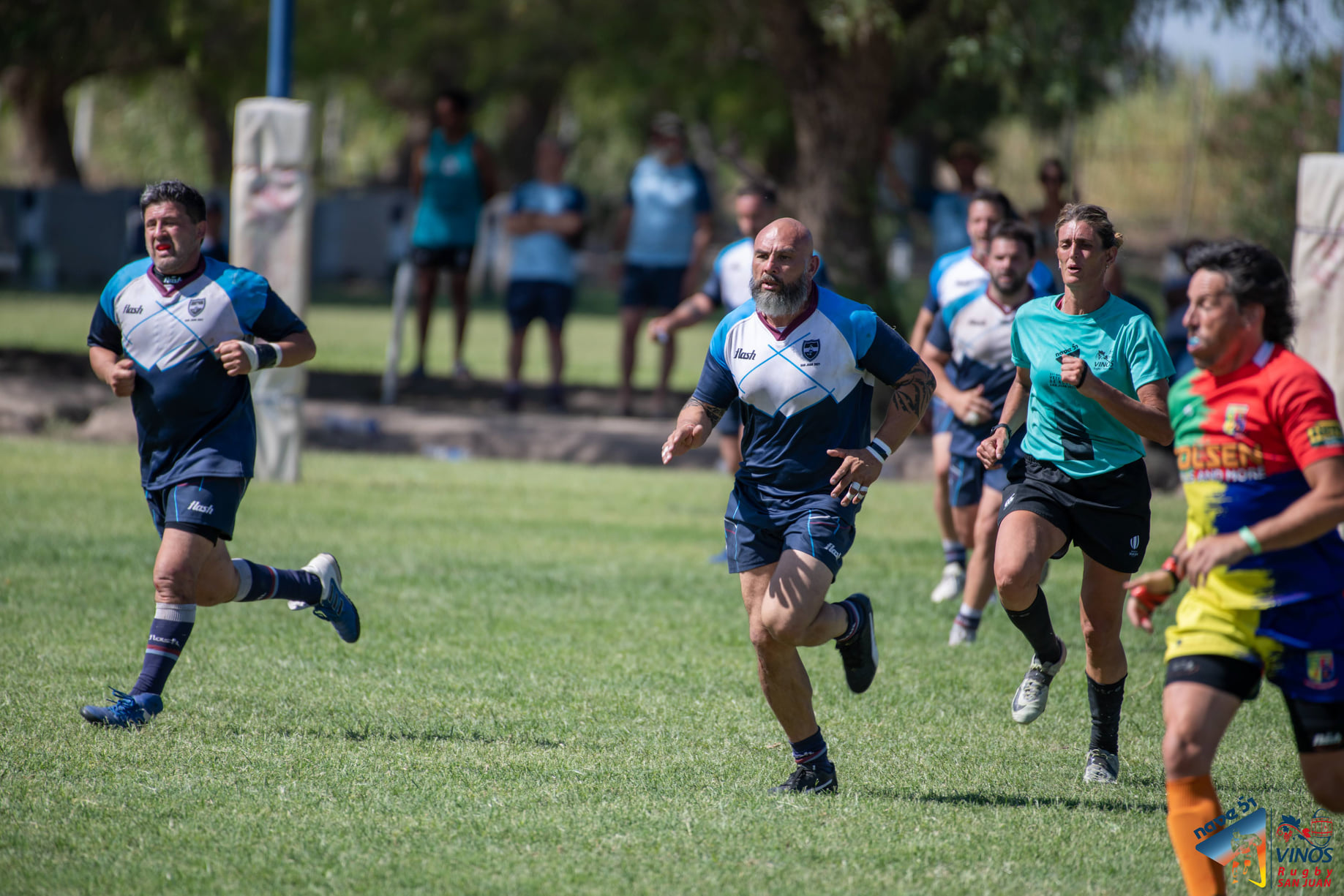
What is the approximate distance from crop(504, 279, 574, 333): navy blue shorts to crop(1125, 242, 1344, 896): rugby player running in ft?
35.6

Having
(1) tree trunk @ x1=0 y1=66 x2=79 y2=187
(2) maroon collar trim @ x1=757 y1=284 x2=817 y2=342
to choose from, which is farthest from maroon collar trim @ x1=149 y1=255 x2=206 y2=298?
(1) tree trunk @ x1=0 y1=66 x2=79 y2=187

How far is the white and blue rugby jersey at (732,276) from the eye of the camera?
998 centimetres

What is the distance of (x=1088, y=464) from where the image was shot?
18.3ft

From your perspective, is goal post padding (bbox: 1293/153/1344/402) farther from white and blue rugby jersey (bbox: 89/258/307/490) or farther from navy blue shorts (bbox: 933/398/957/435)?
white and blue rugby jersey (bbox: 89/258/307/490)

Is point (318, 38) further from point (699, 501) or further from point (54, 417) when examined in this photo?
point (699, 501)

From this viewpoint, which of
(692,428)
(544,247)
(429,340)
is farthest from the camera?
(429,340)

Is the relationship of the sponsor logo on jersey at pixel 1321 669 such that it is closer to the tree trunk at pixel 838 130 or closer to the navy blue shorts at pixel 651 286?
the navy blue shorts at pixel 651 286

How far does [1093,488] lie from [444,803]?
8.94ft

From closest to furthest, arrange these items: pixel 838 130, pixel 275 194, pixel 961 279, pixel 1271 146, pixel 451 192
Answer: pixel 961 279, pixel 275 194, pixel 451 192, pixel 838 130, pixel 1271 146

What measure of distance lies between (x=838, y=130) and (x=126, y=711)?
1092cm

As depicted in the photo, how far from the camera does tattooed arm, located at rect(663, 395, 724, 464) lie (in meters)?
5.12

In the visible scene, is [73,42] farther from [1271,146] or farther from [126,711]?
[1271,146]

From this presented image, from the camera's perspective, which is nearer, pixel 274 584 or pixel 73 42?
pixel 274 584

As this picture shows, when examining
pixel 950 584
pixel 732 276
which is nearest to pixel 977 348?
pixel 950 584
